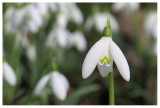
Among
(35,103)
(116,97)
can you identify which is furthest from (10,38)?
(116,97)

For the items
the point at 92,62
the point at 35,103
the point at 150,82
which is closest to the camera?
the point at 92,62

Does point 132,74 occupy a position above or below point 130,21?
below

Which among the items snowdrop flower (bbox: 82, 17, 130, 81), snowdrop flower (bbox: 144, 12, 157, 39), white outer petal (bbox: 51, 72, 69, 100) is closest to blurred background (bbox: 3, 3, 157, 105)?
snowdrop flower (bbox: 144, 12, 157, 39)

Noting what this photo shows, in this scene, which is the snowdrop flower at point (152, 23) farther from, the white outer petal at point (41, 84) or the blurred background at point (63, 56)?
the white outer petal at point (41, 84)

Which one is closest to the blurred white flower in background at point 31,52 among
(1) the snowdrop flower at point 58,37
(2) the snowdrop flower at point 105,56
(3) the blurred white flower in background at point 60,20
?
(1) the snowdrop flower at point 58,37

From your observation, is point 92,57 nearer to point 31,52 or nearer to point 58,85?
point 58,85

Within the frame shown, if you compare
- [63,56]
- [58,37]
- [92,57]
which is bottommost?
[63,56]

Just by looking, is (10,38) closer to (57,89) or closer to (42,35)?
(42,35)

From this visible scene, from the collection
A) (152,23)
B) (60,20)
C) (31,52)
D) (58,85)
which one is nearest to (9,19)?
(31,52)
